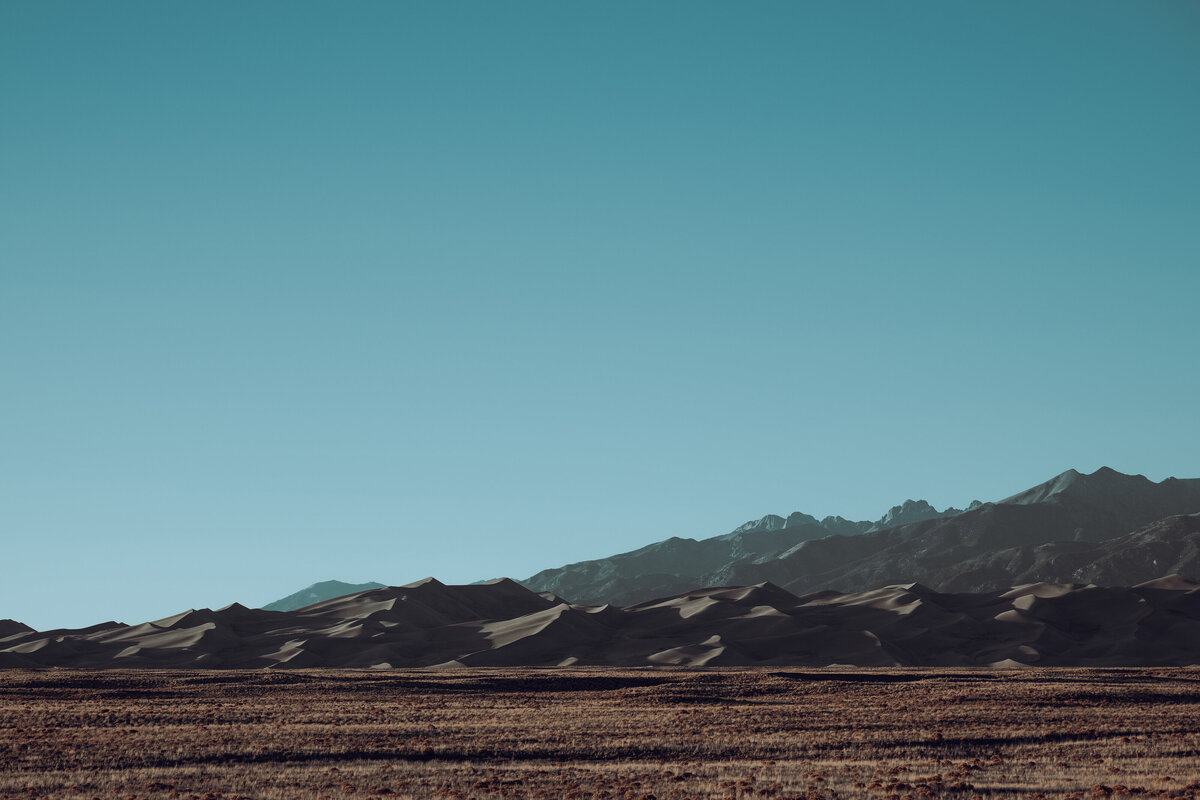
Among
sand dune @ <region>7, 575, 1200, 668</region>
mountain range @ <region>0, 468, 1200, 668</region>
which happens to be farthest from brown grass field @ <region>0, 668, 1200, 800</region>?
mountain range @ <region>0, 468, 1200, 668</region>

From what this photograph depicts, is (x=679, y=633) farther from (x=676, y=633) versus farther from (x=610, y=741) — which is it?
(x=610, y=741)

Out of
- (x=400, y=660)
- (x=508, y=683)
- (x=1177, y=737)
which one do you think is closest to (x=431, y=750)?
(x=1177, y=737)

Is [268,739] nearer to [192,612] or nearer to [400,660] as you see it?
[400,660]

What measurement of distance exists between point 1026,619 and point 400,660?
71.0 meters

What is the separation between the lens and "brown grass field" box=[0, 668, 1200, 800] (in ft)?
92.6

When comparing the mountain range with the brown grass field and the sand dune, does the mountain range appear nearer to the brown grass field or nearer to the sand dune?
the sand dune

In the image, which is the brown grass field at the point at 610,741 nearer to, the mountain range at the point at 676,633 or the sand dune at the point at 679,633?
the sand dune at the point at 679,633

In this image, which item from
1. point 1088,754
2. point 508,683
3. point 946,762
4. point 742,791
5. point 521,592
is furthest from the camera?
point 521,592

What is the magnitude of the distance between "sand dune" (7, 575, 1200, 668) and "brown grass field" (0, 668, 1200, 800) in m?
48.8

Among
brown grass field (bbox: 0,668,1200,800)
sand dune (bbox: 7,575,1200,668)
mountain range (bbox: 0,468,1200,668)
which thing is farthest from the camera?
mountain range (bbox: 0,468,1200,668)

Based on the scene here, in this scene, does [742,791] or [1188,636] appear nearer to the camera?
[742,791]

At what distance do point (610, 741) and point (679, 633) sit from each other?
91572 millimetres

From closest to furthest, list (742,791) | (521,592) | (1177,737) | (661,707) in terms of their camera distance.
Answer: (742,791) < (1177,737) < (661,707) < (521,592)

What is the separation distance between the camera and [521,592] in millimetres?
166125
